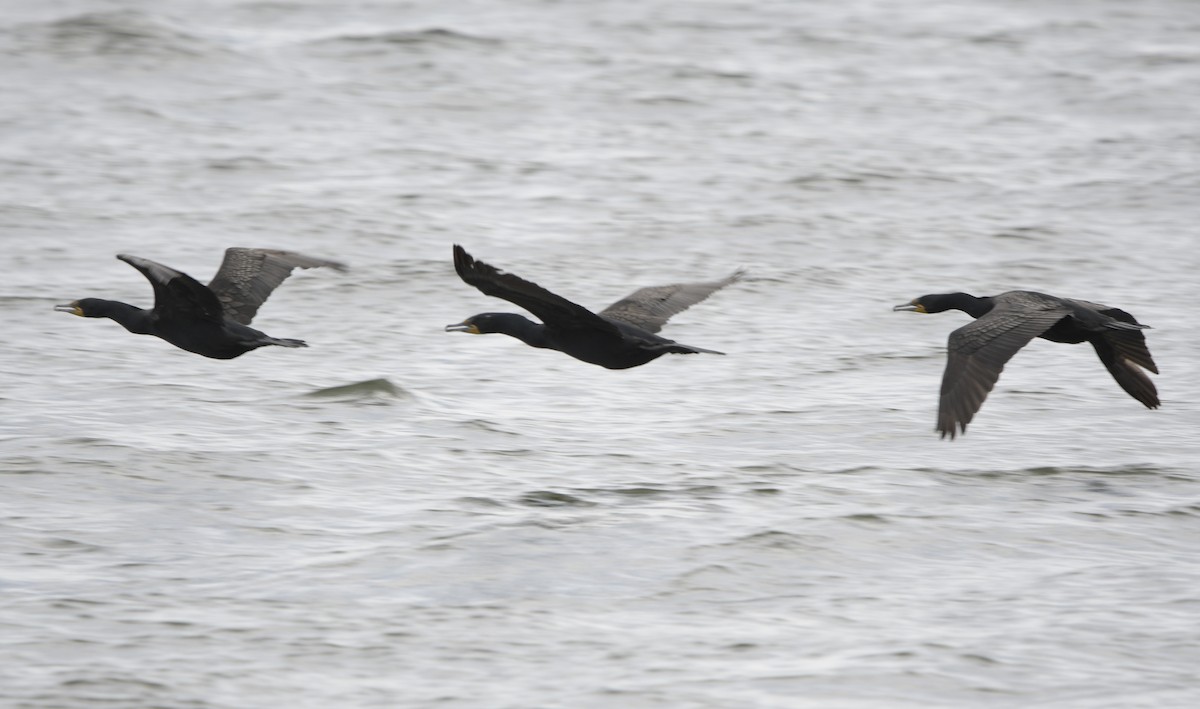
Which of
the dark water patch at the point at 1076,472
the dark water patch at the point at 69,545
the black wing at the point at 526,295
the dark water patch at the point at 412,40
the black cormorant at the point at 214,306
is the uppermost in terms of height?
the dark water patch at the point at 412,40

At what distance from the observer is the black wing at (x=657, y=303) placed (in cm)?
988

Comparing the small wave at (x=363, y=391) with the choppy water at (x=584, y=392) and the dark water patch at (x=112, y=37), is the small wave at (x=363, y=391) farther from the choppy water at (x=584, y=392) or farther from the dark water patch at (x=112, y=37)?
the dark water patch at (x=112, y=37)

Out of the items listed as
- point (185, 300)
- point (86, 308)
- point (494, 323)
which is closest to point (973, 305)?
point (494, 323)

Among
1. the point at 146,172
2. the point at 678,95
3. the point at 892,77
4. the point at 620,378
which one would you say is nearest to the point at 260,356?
the point at 620,378

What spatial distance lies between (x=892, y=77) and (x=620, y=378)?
10708 mm

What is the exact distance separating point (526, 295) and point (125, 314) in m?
2.67

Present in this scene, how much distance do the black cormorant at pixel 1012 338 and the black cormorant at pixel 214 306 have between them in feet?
10.9

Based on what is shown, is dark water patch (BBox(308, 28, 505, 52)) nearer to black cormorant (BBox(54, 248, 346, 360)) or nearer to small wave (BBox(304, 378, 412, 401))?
small wave (BBox(304, 378, 412, 401))

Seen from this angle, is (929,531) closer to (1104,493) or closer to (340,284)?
(1104,493)

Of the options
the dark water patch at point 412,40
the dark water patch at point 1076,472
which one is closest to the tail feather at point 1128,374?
the dark water patch at point 1076,472

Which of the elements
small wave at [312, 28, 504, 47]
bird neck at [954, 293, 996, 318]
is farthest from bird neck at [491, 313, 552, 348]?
small wave at [312, 28, 504, 47]

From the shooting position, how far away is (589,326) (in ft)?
30.2

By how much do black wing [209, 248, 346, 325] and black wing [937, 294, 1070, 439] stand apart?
3462mm

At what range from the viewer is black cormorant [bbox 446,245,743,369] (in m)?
8.71
